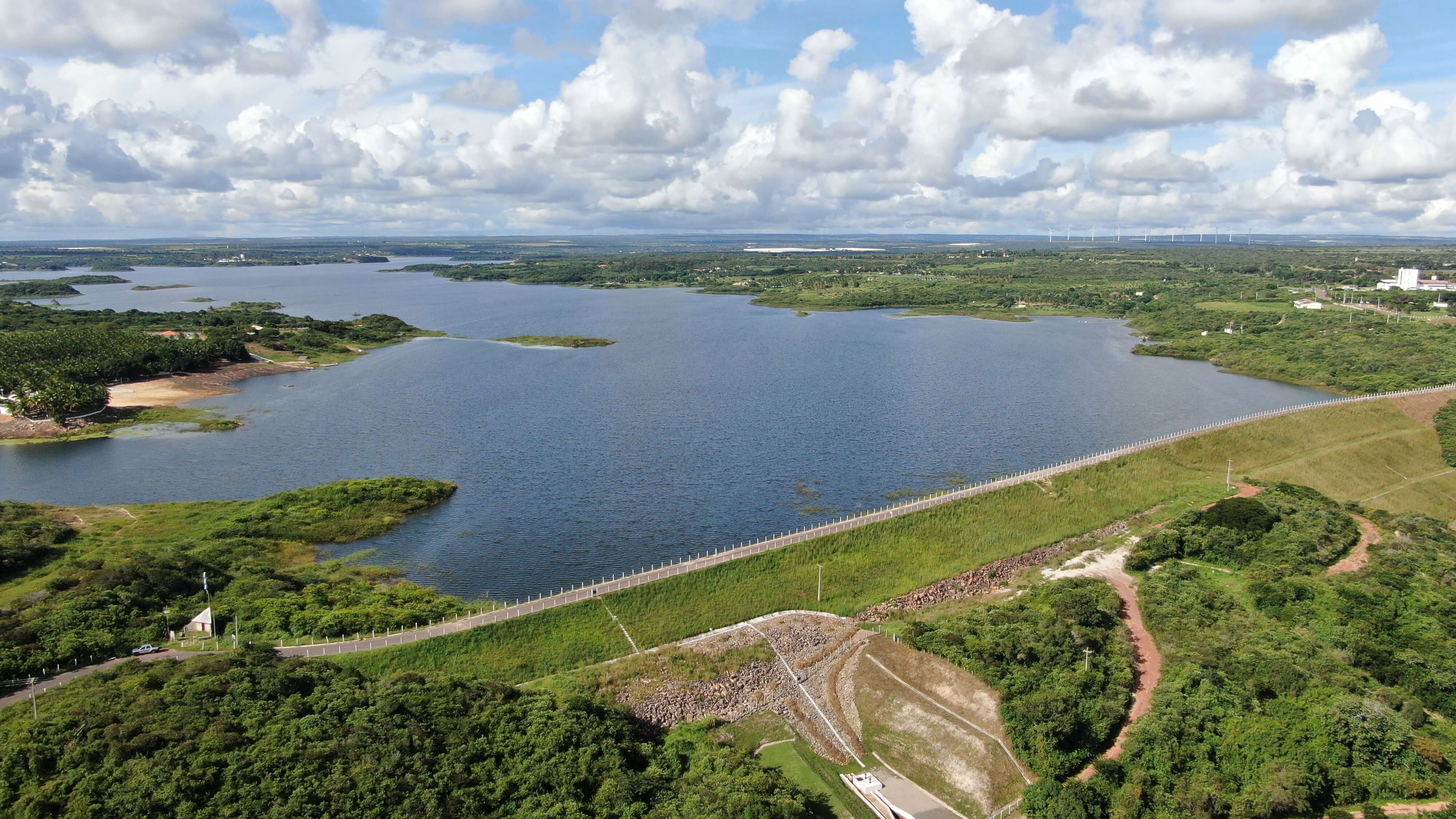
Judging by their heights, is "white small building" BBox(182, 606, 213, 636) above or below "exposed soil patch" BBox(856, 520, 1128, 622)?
above

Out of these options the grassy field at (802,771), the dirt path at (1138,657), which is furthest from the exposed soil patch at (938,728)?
the dirt path at (1138,657)

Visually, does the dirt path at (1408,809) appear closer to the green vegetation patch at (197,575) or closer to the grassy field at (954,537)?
the grassy field at (954,537)

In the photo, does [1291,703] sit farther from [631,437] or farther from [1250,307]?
[1250,307]

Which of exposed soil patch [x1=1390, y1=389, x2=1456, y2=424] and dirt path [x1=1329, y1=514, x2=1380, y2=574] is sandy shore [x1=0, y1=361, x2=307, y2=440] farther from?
exposed soil patch [x1=1390, y1=389, x2=1456, y2=424]

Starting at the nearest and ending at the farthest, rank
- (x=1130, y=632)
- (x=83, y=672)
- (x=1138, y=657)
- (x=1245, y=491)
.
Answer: (x=83, y=672)
(x=1138, y=657)
(x=1130, y=632)
(x=1245, y=491)

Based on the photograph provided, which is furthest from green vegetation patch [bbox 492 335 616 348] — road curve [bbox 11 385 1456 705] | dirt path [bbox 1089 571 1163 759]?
dirt path [bbox 1089 571 1163 759]

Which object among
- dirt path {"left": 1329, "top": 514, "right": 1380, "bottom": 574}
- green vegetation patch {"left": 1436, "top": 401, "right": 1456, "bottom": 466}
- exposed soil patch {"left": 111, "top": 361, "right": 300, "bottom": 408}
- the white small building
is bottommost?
dirt path {"left": 1329, "top": 514, "right": 1380, "bottom": 574}

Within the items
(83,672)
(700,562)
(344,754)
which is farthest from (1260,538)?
(83,672)
